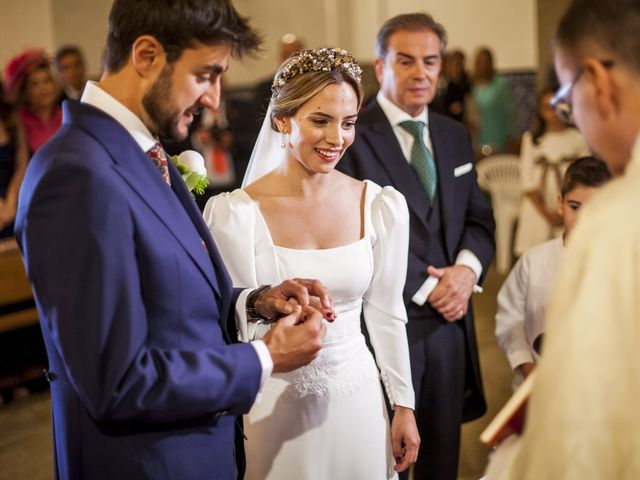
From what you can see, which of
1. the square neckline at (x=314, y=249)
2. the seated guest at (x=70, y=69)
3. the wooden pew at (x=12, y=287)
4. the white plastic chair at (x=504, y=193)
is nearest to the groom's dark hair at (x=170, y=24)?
the square neckline at (x=314, y=249)

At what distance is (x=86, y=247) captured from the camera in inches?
52.7

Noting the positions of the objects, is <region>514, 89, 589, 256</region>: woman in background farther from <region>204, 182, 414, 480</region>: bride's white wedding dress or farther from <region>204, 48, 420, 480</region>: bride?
<region>204, 182, 414, 480</region>: bride's white wedding dress

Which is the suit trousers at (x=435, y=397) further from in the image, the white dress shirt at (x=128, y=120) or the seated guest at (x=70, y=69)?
the seated guest at (x=70, y=69)

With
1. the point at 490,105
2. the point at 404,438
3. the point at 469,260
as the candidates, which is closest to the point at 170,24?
the point at 404,438

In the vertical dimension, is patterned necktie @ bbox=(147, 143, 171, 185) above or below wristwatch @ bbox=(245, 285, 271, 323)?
above

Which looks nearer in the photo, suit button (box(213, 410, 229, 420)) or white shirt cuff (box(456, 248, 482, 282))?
suit button (box(213, 410, 229, 420))

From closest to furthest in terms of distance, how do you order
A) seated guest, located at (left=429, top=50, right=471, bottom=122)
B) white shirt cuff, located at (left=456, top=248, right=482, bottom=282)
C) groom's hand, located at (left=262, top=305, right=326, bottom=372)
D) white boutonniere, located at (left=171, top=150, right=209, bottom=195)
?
groom's hand, located at (left=262, top=305, right=326, bottom=372)
white boutonniere, located at (left=171, top=150, right=209, bottom=195)
white shirt cuff, located at (left=456, top=248, right=482, bottom=282)
seated guest, located at (left=429, top=50, right=471, bottom=122)

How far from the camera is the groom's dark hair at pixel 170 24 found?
4.85 ft

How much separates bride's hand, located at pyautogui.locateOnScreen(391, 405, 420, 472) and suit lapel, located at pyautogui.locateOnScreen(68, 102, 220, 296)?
103 cm

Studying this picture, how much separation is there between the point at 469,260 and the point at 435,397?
0.52 m

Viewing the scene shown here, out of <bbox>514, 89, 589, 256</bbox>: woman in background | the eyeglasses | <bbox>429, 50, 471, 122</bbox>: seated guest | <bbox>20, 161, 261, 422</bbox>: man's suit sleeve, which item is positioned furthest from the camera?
<bbox>429, 50, 471, 122</bbox>: seated guest

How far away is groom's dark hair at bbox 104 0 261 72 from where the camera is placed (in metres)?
1.48

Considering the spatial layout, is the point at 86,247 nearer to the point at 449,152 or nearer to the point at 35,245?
Result: the point at 35,245

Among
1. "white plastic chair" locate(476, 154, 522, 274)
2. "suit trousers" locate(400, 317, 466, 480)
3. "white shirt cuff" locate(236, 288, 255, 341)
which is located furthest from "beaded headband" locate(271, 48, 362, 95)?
"white plastic chair" locate(476, 154, 522, 274)
